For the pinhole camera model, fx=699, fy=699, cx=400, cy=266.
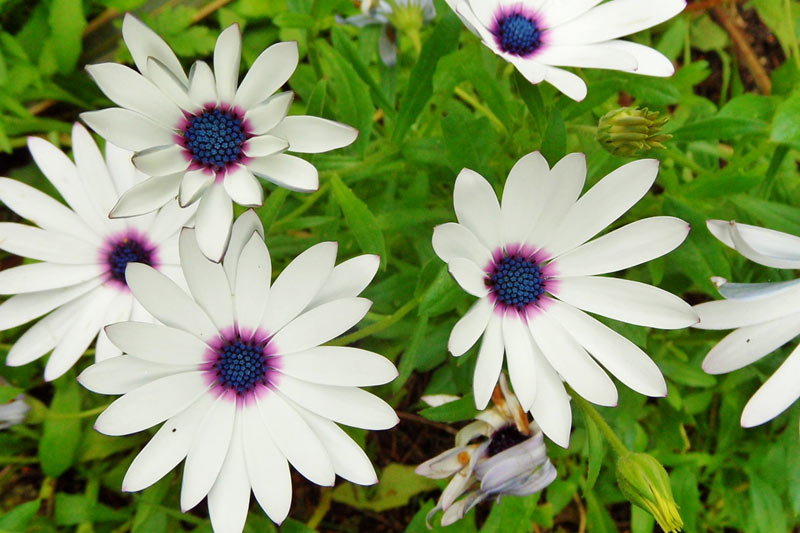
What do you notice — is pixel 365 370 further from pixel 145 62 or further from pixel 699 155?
pixel 699 155

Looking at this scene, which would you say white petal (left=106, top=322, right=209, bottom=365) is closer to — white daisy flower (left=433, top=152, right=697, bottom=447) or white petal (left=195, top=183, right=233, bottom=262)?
white petal (left=195, top=183, right=233, bottom=262)

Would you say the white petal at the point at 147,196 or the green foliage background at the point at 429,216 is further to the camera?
the green foliage background at the point at 429,216

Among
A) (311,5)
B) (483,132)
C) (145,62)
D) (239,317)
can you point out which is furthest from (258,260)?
(311,5)

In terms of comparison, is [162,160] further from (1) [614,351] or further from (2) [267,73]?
(1) [614,351]

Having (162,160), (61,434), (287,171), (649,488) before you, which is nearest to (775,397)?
(649,488)

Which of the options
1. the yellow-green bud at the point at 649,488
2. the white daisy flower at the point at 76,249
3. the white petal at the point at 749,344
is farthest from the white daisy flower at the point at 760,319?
the white daisy flower at the point at 76,249

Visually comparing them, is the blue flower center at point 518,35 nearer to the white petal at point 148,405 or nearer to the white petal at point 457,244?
the white petal at point 457,244
